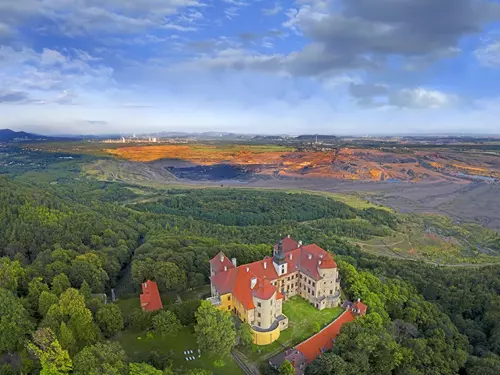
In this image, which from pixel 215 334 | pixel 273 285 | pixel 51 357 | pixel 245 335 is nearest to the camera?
pixel 51 357

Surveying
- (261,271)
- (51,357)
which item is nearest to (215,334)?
(261,271)

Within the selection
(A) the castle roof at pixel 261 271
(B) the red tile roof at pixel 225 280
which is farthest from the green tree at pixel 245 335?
(B) the red tile roof at pixel 225 280

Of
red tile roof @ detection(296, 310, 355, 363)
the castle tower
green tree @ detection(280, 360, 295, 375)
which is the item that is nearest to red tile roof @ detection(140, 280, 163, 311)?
the castle tower

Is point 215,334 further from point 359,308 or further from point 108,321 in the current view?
point 359,308

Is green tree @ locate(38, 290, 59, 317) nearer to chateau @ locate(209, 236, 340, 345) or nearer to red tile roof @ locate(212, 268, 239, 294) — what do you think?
chateau @ locate(209, 236, 340, 345)

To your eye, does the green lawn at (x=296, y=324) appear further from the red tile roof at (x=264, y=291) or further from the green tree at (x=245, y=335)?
the red tile roof at (x=264, y=291)
